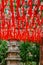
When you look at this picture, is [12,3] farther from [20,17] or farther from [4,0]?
[20,17]

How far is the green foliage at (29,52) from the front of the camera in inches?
Result: 503

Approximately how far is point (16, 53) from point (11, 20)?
23.4ft

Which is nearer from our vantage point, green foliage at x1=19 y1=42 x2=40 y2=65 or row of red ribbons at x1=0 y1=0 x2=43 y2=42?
row of red ribbons at x1=0 y1=0 x2=43 y2=42

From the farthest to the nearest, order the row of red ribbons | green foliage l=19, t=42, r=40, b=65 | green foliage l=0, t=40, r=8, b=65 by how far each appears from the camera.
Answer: green foliage l=19, t=42, r=40, b=65, green foliage l=0, t=40, r=8, b=65, the row of red ribbons

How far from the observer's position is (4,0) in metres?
4.04

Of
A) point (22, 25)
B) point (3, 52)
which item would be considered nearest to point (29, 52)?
point (3, 52)

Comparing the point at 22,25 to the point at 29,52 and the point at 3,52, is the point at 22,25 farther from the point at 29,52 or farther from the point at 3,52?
the point at 29,52

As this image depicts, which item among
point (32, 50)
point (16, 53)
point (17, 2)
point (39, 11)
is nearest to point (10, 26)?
point (39, 11)

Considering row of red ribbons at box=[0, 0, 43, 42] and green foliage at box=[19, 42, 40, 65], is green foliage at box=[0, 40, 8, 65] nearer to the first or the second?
green foliage at box=[19, 42, 40, 65]

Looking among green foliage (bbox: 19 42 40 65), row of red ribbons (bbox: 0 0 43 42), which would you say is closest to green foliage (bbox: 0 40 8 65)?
green foliage (bbox: 19 42 40 65)

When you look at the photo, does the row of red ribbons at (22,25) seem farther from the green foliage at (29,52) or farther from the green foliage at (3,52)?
the green foliage at (29,52)

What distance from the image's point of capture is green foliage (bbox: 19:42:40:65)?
12.8m

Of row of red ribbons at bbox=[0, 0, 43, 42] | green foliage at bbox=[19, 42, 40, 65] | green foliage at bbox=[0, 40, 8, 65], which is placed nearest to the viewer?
row of red ribbons at bbox=[0, 0, 43, 42]

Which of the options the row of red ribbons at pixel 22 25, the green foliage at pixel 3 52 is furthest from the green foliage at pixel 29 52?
the row of red ribbons at pixel 22 25
